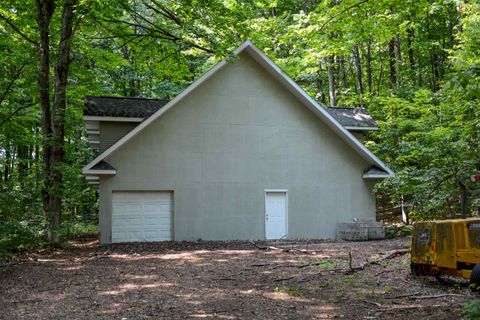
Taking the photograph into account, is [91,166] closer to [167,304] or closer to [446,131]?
[167,304]

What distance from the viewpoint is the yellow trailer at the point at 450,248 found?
6.95 m

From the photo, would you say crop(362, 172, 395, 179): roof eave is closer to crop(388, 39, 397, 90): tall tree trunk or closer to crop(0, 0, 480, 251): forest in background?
crop(0, 0, 480, 251): forest in background

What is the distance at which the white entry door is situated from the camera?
17.4 metres

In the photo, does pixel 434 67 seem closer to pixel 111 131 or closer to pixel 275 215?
pixel 275 215

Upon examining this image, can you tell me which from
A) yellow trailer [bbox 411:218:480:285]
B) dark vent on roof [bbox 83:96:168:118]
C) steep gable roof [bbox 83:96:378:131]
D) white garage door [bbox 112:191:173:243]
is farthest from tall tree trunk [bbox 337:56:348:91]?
yellow trailer [bbox 411:218:480:285]

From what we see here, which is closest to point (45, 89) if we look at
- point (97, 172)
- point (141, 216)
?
point (97, 172)

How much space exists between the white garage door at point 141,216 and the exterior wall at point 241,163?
303 mm

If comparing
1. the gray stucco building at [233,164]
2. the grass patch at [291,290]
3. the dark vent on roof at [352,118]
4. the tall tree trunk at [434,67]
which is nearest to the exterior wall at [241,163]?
the gray stucco building at [233,164]

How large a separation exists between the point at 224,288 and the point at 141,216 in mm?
8641

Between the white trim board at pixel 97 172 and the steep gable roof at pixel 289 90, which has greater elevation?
the steep gable roof at pixel 289 90

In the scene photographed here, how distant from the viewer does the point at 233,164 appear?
56.0 ft

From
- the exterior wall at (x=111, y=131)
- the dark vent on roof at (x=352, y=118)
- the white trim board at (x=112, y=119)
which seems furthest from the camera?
the dark vent on roof at (x=352, y=118)

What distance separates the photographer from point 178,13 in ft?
49.8

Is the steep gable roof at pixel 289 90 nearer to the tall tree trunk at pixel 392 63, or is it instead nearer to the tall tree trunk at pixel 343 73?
the tall tree trunk at pixel 392 63
